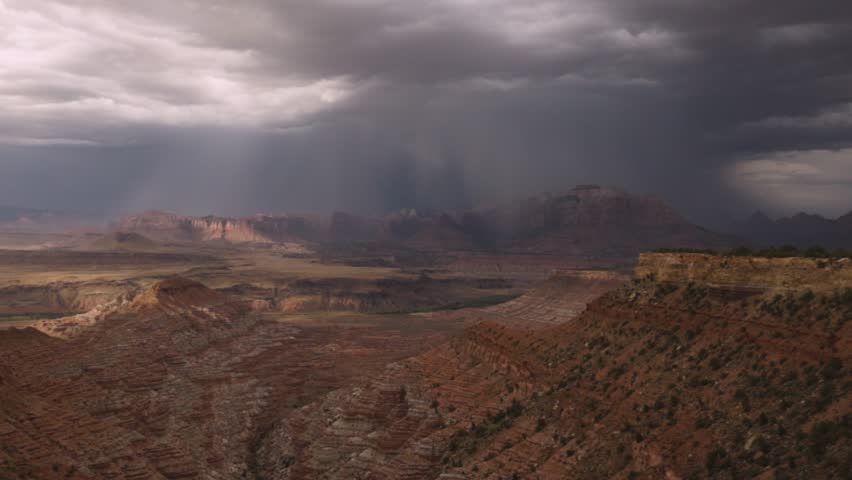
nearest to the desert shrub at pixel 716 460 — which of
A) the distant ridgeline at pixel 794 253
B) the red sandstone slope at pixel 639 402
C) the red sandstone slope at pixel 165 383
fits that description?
the red sandstone slope at pixel 639 402

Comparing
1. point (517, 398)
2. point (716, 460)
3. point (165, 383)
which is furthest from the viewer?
point (165, 383)

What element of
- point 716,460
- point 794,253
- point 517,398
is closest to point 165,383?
point 517,398

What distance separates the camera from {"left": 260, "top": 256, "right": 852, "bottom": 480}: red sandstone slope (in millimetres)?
28391

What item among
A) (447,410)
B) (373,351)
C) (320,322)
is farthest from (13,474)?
(320,322)

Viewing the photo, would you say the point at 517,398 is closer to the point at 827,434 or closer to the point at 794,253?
the point at 794,253

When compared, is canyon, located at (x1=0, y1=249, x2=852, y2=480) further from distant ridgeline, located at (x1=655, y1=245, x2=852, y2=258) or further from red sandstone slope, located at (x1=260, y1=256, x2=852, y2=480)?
distant ridgeline, located at (x1=655, y1=245, x2=852, y2=258)

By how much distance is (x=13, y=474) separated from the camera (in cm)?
3859

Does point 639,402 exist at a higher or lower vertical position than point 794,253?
lower

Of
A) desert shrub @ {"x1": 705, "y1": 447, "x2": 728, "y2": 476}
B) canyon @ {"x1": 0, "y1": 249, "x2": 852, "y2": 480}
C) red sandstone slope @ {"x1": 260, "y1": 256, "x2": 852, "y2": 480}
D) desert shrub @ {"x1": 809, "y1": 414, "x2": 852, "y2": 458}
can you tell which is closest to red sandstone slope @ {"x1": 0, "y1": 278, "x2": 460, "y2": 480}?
canyon @ {"x1": 0, "y1": 249, "x2": 852, "y2": 480}

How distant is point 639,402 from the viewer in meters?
38.1

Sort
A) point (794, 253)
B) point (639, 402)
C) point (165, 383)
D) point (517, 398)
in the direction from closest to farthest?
point (639, 402) < point (794, 253) < point (517, 398) < point (165, 383)

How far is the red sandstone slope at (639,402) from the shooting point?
2839 centimetres

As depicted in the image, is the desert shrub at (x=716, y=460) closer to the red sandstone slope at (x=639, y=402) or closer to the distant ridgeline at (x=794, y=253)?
the red sandstone slope at (x=639, y=402)

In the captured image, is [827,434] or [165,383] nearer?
[827,434]
